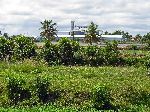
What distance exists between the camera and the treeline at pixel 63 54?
2347 inches

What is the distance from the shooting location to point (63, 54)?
59688 mm

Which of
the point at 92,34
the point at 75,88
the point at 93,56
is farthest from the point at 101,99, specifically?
the point at 92,34

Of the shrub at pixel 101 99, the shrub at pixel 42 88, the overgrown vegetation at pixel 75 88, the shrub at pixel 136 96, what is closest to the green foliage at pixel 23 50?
the overgrown vegetation at pixel 75 88

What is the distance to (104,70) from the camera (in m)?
51.8

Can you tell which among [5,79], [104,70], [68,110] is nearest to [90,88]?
[68,110]

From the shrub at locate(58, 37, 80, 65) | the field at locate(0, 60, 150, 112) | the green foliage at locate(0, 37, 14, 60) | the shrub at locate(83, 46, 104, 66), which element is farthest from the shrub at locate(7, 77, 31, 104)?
the green foliage at locate(0, 37, 14, 60)

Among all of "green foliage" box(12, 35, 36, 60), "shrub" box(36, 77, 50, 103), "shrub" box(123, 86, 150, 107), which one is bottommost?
"shrub" box(123, 86, 150, 107)

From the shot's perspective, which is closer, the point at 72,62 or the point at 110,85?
the point at 110,85

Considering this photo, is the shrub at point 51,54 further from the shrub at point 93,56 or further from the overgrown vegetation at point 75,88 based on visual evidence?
the shrub at point 93,56

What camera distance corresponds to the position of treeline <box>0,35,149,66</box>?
59625 mm

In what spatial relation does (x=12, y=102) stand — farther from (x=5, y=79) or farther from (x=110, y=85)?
(x=110, y=85)

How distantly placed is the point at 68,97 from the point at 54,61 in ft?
73.7

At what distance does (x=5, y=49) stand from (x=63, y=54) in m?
9.70

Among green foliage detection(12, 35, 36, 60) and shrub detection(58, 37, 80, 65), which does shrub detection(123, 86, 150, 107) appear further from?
green foliage detection(12, 35, 36, 60)
